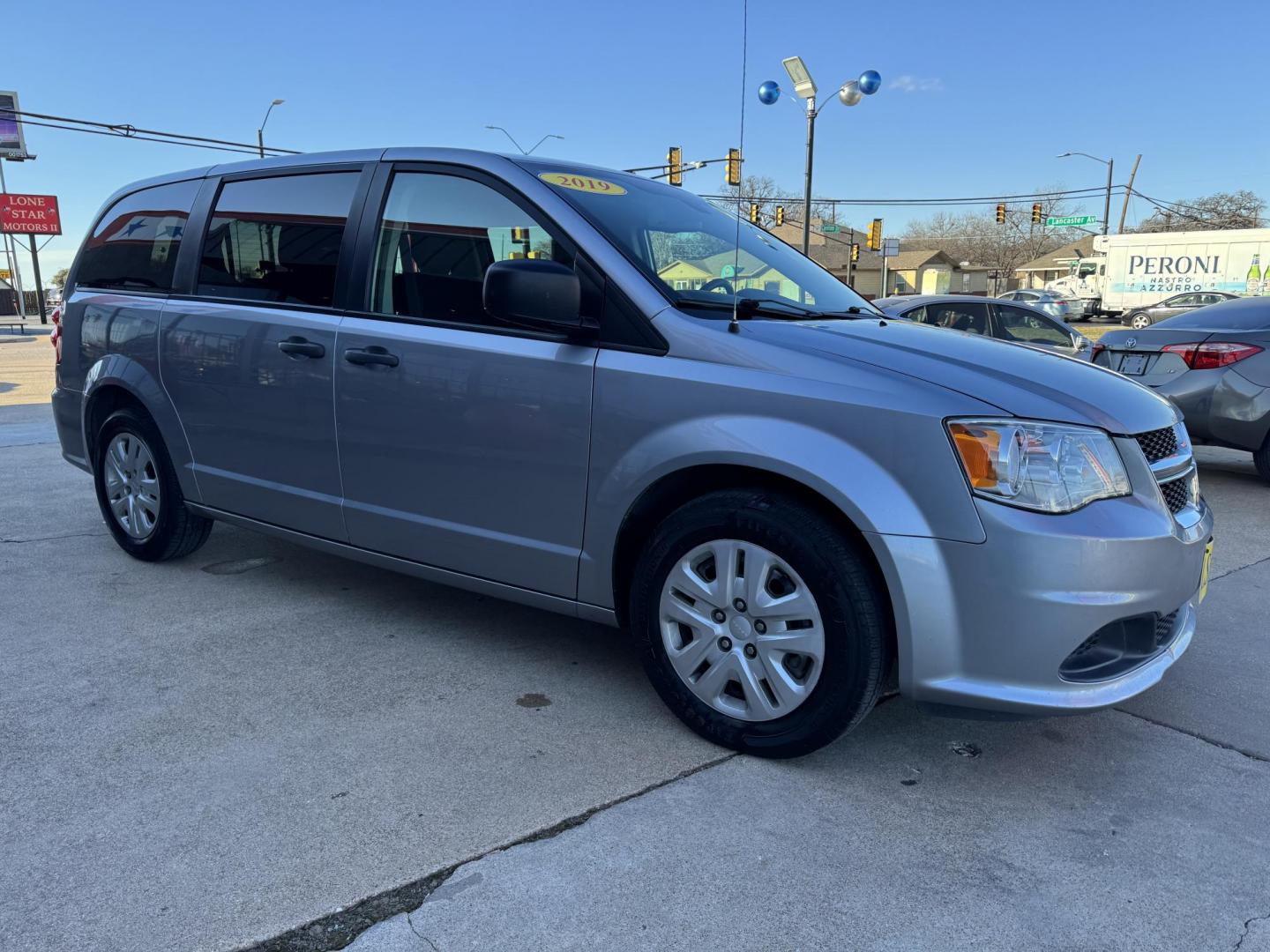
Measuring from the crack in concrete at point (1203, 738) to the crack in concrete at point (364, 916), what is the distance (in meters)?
1.98

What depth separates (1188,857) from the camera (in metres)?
2.26

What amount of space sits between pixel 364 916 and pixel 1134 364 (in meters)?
6.71

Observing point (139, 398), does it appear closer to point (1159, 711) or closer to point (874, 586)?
point (874, 586)

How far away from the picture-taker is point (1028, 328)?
30.8ft

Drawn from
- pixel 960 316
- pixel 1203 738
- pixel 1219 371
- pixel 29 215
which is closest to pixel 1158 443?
pixel 1203 738

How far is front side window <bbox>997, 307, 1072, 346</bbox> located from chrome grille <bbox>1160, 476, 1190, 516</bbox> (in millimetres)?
6759

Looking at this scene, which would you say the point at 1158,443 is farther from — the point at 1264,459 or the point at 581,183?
the point at 1264,459

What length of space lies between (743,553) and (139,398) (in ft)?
10.3

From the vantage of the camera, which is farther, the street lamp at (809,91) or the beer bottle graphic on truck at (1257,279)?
the beer bottle graphic on truck at (1257,279)

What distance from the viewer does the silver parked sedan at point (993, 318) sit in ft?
28.3

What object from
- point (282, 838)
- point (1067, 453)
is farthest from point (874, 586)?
point (282, 838)

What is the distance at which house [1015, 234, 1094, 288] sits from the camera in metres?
71.9

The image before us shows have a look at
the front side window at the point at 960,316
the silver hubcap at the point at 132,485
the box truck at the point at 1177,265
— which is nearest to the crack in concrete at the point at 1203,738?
the silver hubcap at the point at 132,485

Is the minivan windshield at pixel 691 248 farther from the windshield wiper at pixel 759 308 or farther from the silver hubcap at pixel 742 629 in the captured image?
the silver hubcap at pixel 742 629
